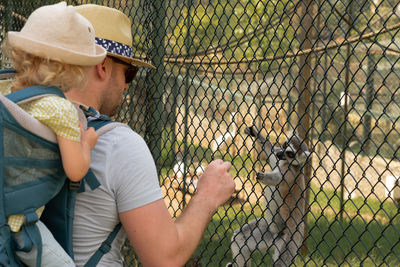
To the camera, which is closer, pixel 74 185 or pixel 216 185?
pixel 74 185

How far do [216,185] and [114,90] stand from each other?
1.55 feet

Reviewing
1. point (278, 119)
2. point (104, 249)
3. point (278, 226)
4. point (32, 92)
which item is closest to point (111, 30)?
point (32, 92)

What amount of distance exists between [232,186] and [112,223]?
0.44 m

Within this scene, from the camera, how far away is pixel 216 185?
165 centimetres

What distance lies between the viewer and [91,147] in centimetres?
140

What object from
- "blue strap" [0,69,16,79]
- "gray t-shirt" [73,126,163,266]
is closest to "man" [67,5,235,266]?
"gray t-shirt" [73,126,163,266]

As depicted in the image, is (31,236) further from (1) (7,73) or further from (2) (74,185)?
(1) (7,73)

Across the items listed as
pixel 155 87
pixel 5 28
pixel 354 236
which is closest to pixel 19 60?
pixel 155 87

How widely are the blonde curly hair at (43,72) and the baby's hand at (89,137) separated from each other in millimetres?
139

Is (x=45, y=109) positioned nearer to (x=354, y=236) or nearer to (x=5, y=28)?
(x=5, y=28)

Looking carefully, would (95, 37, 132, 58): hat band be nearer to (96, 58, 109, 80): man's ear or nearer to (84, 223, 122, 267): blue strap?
(96, 58, 109, 80): man's ear

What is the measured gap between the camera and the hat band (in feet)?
5.68

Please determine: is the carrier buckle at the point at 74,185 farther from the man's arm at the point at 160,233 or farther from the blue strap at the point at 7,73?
the blue strap at the point at 7,73

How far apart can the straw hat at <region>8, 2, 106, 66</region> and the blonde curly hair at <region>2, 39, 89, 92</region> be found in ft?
0.08
